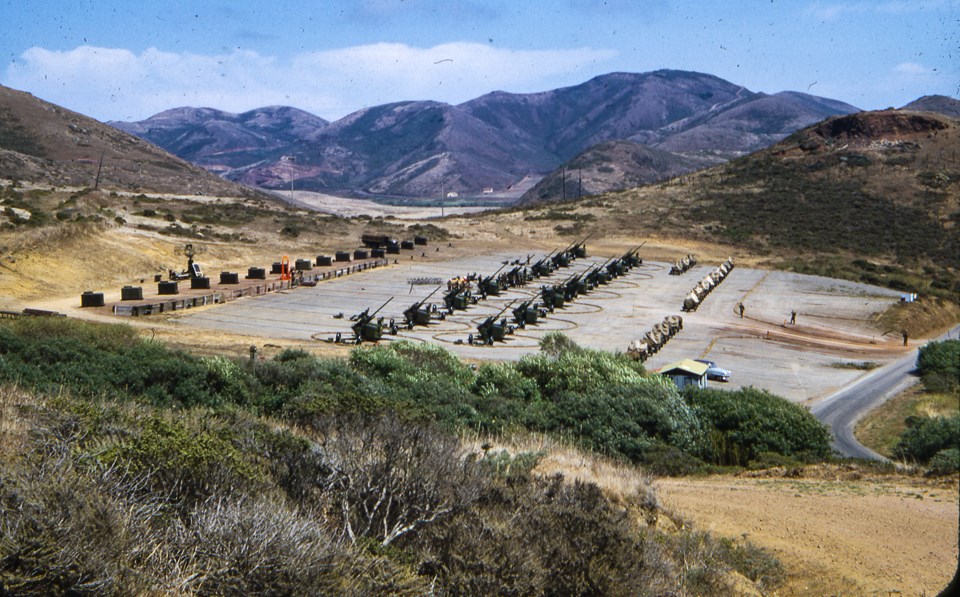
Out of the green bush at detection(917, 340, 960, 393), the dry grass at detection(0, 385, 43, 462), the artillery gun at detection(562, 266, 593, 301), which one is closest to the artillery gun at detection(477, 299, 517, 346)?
the artillery gun at detection(562, 266, 593, 301)

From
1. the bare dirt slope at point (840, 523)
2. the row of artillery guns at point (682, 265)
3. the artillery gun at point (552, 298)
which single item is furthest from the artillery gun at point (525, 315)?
the bare dirt slope at point (840, 523)

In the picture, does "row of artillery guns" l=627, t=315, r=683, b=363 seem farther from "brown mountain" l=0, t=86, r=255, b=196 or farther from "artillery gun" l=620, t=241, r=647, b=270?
"brown mountain" l=0, t=86, r=255, b=196

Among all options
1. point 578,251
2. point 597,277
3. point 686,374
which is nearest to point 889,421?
point 686,374

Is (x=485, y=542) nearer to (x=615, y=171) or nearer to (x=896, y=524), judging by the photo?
(x=896, y=524)

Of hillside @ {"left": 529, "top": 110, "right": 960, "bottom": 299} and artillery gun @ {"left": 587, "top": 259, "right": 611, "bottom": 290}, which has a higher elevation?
hillside @ {"left": 529, "top": 110, "right": 960, "bottom": 299}

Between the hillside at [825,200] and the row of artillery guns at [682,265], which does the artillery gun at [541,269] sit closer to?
the row of artillery guns at [682,265]

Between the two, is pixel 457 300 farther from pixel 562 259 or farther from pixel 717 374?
pixel 562 259
